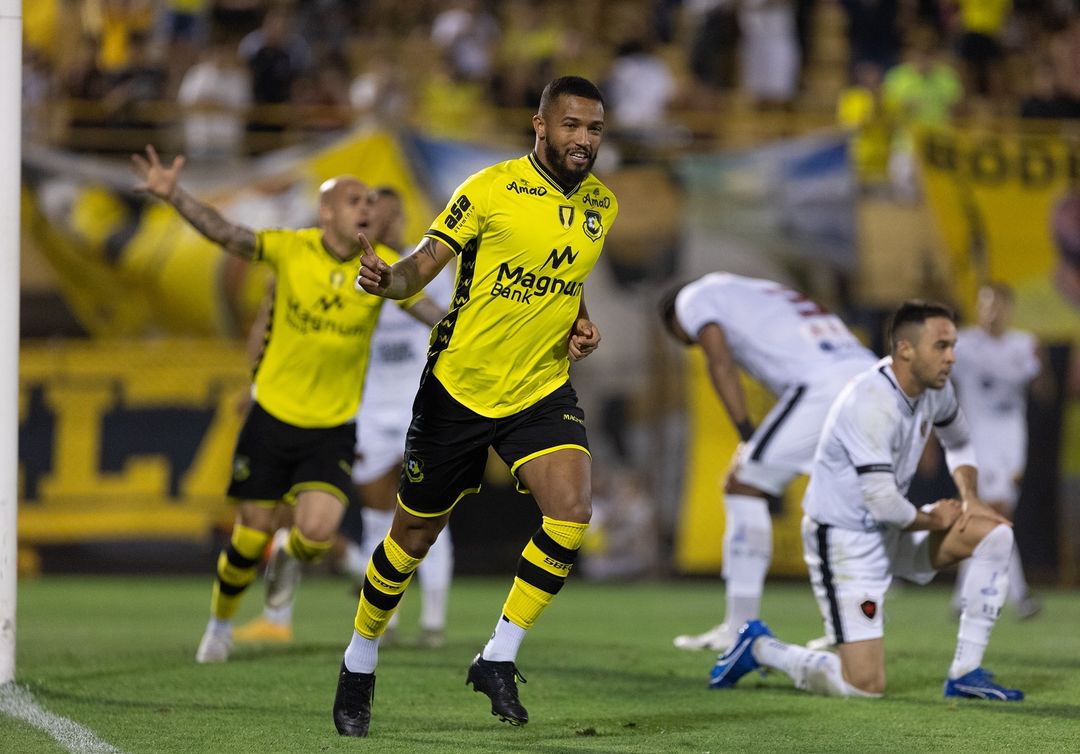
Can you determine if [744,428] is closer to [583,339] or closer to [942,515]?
[942,515]

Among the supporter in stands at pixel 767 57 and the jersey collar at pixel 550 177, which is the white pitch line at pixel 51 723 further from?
the supporter in stands at pixel 767 57

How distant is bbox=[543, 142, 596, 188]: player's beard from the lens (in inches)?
244

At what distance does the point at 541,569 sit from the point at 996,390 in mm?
7497

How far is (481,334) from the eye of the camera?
6.23m

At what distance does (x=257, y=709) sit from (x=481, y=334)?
189cm

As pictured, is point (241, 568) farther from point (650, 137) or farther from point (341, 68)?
point (341, 68)

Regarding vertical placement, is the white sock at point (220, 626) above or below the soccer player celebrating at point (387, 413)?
below

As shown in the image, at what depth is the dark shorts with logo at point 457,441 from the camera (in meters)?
6.21

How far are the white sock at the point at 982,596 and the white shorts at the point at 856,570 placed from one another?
12.5 inches

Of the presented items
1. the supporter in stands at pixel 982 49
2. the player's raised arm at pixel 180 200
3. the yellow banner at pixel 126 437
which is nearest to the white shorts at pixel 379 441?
the player's raised arm at pixel 180 200

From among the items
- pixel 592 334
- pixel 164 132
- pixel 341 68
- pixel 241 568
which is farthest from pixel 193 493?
pixel 592 334

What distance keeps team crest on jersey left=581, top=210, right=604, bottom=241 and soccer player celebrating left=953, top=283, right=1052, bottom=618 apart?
Answer: 6894 millimetres

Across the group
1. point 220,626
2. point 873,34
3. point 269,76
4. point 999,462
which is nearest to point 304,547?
point 220,626

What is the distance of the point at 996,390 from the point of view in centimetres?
1277
